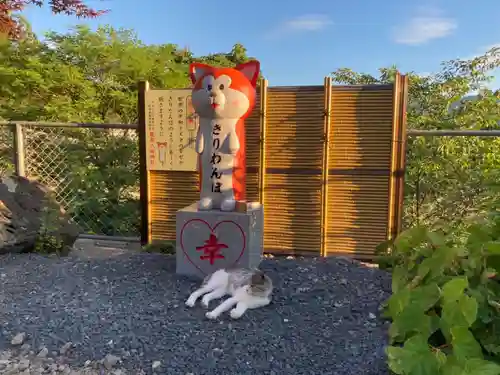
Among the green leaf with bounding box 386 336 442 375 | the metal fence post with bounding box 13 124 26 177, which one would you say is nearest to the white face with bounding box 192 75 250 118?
the green leaf with bounding box 386 336 442 375

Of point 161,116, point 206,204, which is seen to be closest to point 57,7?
point 161,116

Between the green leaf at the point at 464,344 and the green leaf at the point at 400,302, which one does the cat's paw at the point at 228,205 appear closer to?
the green leaf at the point at 400,302

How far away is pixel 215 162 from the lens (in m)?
3.47

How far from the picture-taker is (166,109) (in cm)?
459

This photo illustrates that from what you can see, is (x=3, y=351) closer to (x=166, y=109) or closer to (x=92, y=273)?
(x=92, y=273)

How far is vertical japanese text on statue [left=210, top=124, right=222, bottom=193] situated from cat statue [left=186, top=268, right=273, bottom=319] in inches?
28.9

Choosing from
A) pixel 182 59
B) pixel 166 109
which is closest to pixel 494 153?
pixel 166 109

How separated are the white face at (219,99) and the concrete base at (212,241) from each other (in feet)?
2.51

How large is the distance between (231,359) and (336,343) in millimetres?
549

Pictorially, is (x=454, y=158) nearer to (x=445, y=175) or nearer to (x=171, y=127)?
(x=445, y=175)

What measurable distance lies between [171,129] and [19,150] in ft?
6.39

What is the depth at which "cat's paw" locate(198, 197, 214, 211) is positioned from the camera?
11.2 ft

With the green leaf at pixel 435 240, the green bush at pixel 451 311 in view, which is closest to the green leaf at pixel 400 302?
the green bush at pixel 451 311

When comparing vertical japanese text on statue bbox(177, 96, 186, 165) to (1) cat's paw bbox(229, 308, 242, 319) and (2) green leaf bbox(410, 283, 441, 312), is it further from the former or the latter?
(2) green leaf bbox(410, 283, 441, 312)
